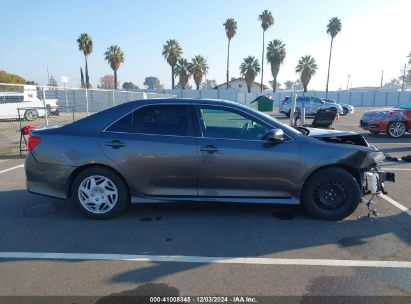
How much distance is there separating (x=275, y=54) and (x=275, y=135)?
56.6 metres

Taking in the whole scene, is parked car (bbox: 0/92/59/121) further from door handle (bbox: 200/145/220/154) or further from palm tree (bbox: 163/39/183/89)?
palm tree (bbox: 163/39/183/89)

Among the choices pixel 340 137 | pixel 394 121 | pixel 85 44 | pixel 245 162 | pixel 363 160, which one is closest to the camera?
pixel 245 162

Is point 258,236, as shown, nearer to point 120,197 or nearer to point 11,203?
point 120,197

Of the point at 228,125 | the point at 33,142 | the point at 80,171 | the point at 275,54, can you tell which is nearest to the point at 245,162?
the point at 228,125

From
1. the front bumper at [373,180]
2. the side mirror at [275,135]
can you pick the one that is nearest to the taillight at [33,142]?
the side mirror at [275,135]

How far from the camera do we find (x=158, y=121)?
4340 millimetres

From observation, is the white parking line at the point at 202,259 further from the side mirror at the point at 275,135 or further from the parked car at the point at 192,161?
the side mirror at the point at 275,135

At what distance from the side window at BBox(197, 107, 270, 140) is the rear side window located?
221 millimetres

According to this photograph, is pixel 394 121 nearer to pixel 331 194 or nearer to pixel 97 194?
pixel 331 194

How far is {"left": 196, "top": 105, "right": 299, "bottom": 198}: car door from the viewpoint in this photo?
13.6ft

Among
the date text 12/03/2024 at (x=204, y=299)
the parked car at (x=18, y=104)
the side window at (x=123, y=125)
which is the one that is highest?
the parked car at (x=18, y=104)

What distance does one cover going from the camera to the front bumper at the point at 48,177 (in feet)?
14.1

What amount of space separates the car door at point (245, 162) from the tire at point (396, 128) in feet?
33.4

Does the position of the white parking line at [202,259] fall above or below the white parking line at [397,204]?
below
